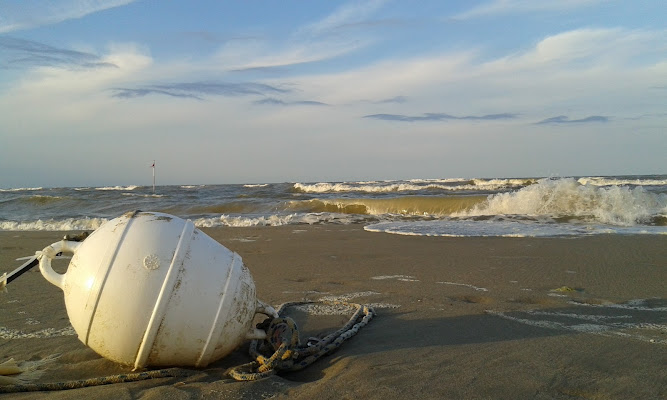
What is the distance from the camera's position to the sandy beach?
2.58 m

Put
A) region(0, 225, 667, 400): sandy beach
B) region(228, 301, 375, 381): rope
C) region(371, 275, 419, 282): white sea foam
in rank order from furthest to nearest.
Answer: region(371, 275, 419, 282): white sea foam
region(228, 301, 375, 381): rope
region(0, 225, 667, 400): sandy beach

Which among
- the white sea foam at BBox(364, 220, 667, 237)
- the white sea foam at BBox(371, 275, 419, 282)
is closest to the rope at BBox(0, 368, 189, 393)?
the white sea foam at BBox(371, 275, 419, 282)

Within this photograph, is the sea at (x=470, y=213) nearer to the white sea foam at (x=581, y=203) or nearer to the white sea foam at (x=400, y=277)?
the white sea foam at (x=581, y=203)

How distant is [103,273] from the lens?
2.48 m

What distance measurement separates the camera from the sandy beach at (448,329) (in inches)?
101

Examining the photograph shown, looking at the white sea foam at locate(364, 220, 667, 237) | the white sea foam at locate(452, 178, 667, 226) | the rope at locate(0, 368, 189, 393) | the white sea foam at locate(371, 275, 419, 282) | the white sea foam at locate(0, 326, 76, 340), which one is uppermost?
the white sea foam at locate(452, 178, 667, 226)

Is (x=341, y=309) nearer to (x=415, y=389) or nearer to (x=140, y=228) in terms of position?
(x=415, y=389)

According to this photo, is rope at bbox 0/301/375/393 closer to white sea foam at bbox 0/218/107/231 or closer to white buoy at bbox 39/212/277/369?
white buoy at bbox 39/212/277/369

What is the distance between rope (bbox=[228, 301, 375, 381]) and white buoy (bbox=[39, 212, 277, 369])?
23 centimetres

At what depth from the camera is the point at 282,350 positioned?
9.46ft

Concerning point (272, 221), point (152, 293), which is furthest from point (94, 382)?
point (272, 221)

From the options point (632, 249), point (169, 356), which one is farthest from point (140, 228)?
point (632, 249)

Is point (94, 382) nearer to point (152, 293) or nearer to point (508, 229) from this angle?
point (152, 293)

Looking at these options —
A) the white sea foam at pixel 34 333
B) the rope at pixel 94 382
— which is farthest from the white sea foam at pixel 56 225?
the rope at pixel 94 382
